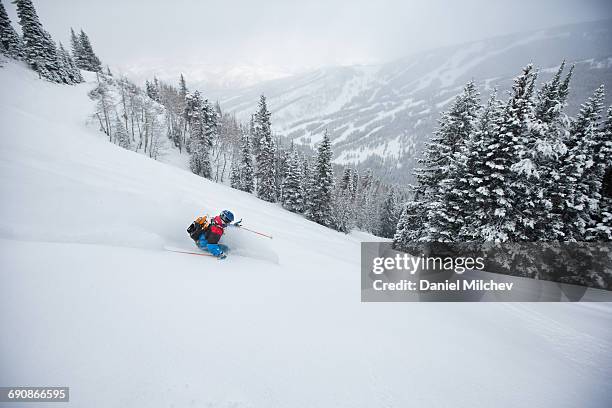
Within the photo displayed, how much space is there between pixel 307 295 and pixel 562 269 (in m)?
18.6

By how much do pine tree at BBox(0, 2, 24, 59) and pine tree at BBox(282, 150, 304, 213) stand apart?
5203cm

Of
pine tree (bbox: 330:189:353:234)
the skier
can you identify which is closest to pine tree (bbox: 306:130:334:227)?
pine tree (bbox: 330:189:353:234)

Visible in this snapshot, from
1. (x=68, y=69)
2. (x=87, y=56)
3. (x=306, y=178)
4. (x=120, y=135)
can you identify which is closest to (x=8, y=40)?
(x=68, y=69)

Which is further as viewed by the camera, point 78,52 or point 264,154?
point 78,52

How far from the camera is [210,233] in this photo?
6.65 meters

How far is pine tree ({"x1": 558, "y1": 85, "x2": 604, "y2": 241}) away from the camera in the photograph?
50.5 feet

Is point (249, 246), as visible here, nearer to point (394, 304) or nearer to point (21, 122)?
point (394, 304)

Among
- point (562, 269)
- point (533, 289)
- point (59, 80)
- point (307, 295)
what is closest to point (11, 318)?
point (307, 295)

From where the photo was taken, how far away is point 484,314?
7453 mm

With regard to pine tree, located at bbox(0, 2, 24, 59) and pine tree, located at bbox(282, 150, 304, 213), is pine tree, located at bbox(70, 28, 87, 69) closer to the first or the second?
A: pine tree, located at bbox(0, 2, 24, 59)

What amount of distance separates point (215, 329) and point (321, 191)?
3365 centimetres

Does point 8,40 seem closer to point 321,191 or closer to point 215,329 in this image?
point 321,191

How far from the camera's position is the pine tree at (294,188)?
4010cm

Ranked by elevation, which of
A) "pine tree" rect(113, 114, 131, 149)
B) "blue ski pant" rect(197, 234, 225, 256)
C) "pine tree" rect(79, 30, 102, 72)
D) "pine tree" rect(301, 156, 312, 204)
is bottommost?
"blue ski pant" rect(197, 234, 225, 256)
